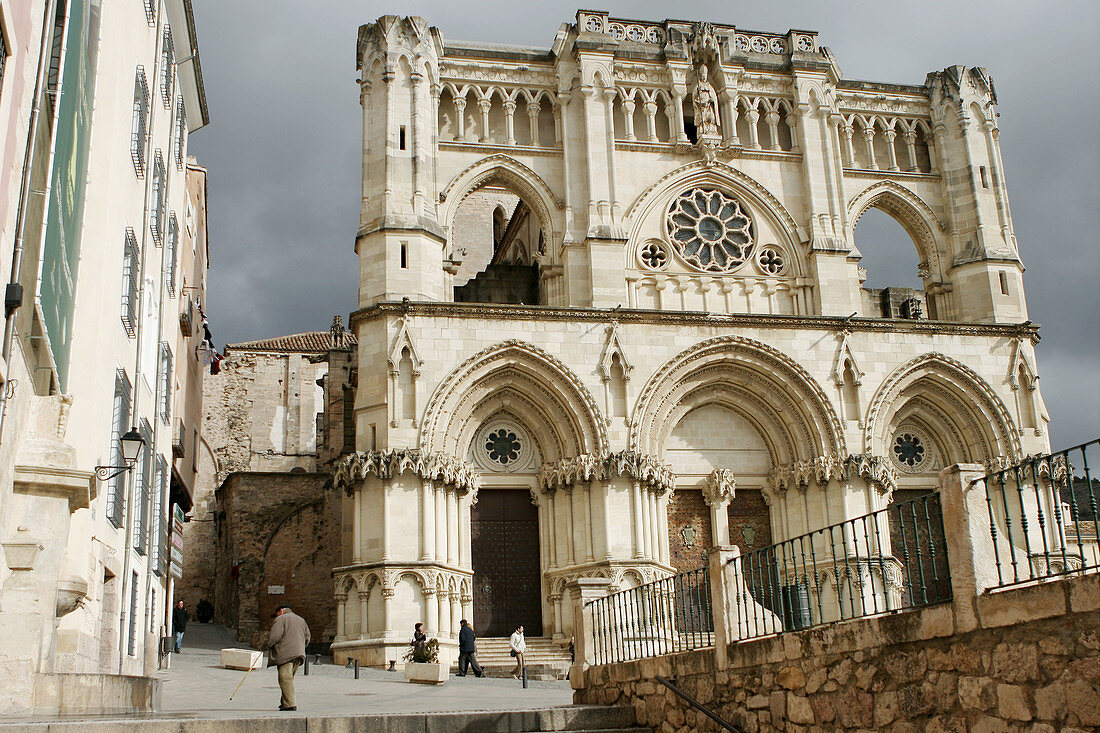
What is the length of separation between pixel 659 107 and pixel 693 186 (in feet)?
6.90

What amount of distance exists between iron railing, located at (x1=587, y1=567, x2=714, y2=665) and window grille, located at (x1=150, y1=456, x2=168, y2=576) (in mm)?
8269

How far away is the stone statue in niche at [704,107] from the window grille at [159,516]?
543 inches

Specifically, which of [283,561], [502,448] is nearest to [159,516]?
[502,448]

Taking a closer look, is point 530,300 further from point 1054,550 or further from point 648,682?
point 1054,550

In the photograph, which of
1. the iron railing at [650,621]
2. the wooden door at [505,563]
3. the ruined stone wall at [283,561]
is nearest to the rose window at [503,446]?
the wooden door at [505,563]

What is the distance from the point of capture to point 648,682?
37.9ft

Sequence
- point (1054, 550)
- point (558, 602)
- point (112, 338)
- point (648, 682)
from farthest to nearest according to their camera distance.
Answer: point (558, 602) < point (112, 338) < point (648, 682) < point (1054, 550)

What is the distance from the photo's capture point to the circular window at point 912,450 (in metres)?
25.1

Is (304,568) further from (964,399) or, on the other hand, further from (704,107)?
(964,399)

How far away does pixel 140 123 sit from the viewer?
650 inches

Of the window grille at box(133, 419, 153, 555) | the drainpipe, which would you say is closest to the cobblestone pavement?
the window grille at box(133, 419, 153, 555)

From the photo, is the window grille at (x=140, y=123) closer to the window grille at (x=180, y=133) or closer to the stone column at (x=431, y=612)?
the window grille at (x=180, y=133)

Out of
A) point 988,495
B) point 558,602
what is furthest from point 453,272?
point 988,495

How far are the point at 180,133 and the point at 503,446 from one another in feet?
29.0
